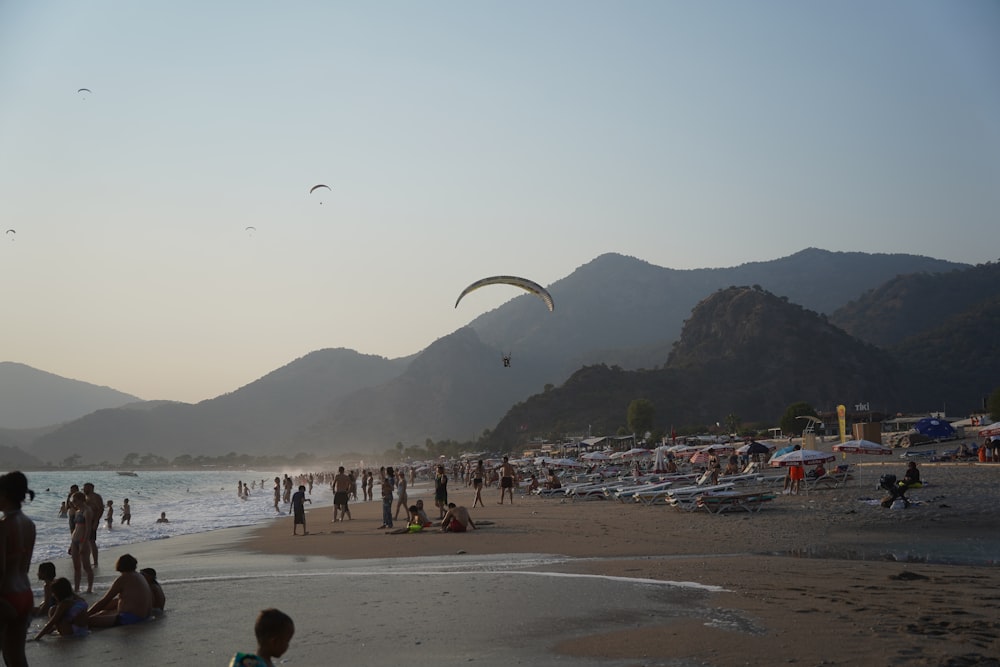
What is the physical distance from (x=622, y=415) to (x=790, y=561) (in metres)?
98.2

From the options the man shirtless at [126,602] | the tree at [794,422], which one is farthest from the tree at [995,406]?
the man shirtless at [126,602]

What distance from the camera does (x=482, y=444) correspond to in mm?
125875

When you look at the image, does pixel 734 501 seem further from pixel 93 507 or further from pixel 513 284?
pixel 93 507

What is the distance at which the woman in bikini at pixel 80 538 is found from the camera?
458 inches

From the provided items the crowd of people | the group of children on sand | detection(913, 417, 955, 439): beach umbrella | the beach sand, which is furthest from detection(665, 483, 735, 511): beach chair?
detection(913, 417, 955, 439): beach umbrella

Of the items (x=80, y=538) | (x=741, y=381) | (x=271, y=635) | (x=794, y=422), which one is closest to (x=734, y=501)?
(x=80, y=538)

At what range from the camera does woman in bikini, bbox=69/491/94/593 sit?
11641 millimetres

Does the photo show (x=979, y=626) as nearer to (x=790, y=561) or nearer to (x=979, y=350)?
(x=790, y=561)

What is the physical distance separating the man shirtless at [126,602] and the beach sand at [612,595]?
26 centimetres

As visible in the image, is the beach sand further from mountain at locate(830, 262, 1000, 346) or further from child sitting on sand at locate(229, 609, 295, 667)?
mountain at locate(830, 262, 1000, 346)

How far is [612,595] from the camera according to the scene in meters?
9.41

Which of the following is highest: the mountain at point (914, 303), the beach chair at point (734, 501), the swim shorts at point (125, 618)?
the mountain at point (914, 303)

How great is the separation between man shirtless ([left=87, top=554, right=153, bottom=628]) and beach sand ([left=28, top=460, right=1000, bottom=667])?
0.26 m

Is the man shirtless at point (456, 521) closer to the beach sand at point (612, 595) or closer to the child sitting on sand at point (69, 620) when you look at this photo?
the beach sand at point (612, 595)
